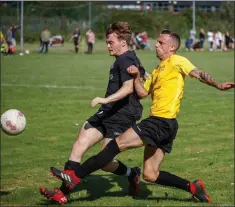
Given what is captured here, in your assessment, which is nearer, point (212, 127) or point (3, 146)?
point (3, 146)

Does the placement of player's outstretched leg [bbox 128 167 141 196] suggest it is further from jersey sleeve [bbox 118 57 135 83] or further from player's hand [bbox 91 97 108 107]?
player's hand [bbox 91 97 108 107]

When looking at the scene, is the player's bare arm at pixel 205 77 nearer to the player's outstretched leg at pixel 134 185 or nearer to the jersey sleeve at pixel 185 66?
the jersey sleeve at pixel 185 66

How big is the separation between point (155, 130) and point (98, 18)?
4807cm

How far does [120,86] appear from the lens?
876 centimetres

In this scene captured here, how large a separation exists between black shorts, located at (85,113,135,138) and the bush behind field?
3853 centimetres

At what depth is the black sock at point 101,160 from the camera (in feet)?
27.5

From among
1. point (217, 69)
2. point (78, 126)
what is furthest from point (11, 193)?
point (217, 69)

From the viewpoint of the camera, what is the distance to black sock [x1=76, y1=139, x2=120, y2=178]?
839 centimetres

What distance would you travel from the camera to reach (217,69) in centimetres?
3278

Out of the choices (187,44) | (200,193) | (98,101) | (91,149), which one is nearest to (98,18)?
(187,44)

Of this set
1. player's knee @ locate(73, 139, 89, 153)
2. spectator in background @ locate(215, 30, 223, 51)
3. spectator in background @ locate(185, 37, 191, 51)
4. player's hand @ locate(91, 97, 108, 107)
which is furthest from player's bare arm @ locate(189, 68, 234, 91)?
spectator in background @ locate(215, 30, 223, 51)

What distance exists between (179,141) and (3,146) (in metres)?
3.52

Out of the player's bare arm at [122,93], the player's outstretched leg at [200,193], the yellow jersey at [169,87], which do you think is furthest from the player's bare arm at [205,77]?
the player's outstretched leg at [200,193]

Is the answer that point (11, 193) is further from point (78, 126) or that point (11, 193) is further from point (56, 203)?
point (78, 126)
